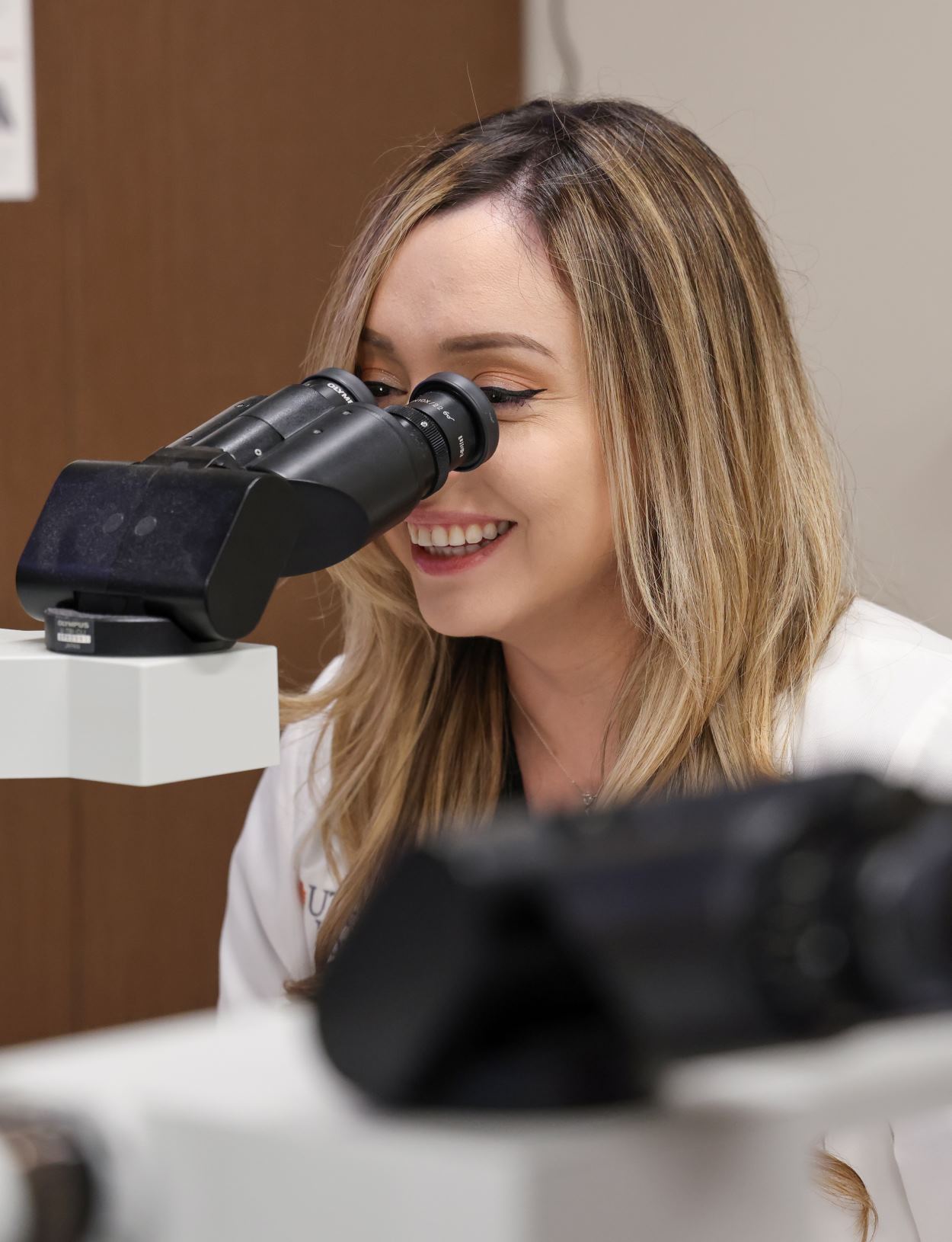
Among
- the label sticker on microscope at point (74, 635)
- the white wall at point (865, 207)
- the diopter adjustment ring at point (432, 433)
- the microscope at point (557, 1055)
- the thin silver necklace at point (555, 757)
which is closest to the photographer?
the microscope at point (557, 1055)

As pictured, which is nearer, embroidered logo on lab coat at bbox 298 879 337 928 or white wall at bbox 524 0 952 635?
embroidered logo on lab coat at bbox 298 879 337 928

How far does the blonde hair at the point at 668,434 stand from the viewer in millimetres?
1270

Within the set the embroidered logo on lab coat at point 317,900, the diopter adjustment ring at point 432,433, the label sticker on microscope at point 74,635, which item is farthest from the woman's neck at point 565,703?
the label sticker on microscope at point 74,635

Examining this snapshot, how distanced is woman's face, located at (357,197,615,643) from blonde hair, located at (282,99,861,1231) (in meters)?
0.02

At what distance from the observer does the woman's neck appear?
1.39 m

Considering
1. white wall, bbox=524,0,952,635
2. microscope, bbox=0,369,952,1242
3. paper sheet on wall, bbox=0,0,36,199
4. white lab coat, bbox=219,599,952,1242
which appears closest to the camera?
microscope, bbox=0,369,952,1242

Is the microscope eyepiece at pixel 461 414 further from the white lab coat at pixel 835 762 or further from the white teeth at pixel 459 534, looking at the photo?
the white lab coat at pixel 835 762

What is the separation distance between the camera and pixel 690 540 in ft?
4.24

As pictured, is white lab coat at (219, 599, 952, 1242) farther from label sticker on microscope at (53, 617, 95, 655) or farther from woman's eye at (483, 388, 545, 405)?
label sticker on microscope at (53, 617, 95, 655)

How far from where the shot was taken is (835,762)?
0.94 metres

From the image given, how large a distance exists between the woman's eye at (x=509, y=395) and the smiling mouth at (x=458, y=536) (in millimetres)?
104

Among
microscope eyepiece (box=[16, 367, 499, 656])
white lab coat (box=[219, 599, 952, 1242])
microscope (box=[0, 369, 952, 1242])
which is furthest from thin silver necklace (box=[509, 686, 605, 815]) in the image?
microscope (box=[0, 369, 952, 1242])

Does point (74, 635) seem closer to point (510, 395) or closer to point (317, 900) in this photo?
point (510, 395)

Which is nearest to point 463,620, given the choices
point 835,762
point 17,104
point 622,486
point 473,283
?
point 622,486
